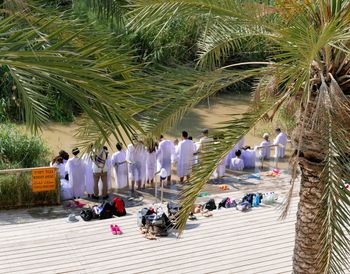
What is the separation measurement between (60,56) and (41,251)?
536cm

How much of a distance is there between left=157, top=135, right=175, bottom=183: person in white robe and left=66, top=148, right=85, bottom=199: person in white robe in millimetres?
1891

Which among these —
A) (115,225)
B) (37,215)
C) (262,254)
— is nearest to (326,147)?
(262,254)

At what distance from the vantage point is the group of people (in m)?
11.8

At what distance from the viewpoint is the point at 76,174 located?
11766mm

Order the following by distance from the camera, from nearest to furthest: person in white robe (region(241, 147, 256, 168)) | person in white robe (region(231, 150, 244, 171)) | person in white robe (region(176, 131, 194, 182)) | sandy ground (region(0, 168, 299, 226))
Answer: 1. sandy ground (region(0, 168, 299, 226))
2. person in white robe (region(176, 131, 194, 182))
3. person in white robe (region(231, 150, 244, 171))
4. person in white robe (region(241, 147, 256, 168))

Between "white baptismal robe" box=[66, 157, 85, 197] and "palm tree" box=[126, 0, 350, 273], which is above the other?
"palm tree" box=[126, 0, 350, 273]

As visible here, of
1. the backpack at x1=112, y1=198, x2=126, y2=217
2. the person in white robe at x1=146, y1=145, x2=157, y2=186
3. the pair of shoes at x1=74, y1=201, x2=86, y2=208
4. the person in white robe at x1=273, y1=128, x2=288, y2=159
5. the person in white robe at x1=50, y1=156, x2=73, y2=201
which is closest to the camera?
the backpack at x1=112, y1=198, x2=126, y2=217

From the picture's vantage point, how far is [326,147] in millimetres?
4844

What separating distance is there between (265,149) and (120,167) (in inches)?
168

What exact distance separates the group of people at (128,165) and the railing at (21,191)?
518 mm

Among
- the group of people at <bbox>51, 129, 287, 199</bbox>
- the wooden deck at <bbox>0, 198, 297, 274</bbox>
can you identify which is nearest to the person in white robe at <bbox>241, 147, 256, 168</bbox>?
the group of people at <bbox>51, 129, 287, 199</bbox>

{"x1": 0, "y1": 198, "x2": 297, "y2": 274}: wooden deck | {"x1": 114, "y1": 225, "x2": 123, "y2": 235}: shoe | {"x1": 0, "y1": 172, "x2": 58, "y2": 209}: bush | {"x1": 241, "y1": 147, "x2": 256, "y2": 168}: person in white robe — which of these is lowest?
{"x1": 0, "y1": 198, "x2": 297, "y2": 274}: wooden deck

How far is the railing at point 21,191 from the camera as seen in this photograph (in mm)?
11008

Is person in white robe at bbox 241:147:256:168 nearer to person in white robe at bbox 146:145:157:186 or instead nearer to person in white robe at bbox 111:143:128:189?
person in white robe at bbox 146:145:157:186
